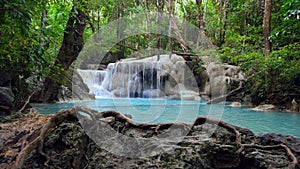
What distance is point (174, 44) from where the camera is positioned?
1512 centimetres

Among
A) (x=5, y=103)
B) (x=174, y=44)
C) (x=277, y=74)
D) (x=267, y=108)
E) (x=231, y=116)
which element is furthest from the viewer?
(x=174, y=44)

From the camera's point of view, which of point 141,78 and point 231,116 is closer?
point 231,116

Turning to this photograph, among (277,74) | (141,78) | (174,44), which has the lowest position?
(141,78)

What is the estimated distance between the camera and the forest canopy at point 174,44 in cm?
210

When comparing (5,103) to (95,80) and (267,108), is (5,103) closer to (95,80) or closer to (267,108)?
(267,108)

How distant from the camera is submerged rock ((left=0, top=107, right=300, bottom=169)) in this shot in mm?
1765

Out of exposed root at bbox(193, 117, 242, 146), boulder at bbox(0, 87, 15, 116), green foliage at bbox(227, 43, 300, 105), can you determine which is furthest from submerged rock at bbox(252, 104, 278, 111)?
boulder at bbox(0, 87, 15, 116)

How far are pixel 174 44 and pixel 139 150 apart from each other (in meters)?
13.6

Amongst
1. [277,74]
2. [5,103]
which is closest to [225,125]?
[5,103]

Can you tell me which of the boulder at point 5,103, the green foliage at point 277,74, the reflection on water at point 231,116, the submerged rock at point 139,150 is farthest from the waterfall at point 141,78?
the submerged rock at point 139,150

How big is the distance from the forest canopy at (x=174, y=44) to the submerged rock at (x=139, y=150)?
0.71 metres

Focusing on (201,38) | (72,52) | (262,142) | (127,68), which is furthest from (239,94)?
(262,142)

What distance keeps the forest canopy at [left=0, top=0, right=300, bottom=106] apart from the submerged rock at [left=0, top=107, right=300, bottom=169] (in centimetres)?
71

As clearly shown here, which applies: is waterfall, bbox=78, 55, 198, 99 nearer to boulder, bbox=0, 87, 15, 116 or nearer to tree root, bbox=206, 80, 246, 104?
tree root, bbox=206, 80, 246, 104
